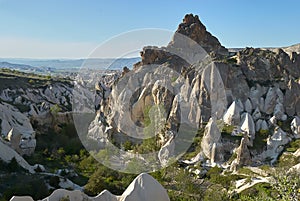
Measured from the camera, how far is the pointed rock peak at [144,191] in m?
11.2

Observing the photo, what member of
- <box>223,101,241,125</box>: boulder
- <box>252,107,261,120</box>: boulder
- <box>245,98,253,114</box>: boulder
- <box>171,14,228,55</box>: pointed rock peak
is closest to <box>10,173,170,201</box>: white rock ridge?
<box>223,101,241,125</box>: boulder

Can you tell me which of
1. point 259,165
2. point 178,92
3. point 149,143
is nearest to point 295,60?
point 178,92

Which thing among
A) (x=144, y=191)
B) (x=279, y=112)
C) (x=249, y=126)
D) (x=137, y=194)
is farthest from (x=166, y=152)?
(x=137, y=194)

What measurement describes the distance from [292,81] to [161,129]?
473 inches

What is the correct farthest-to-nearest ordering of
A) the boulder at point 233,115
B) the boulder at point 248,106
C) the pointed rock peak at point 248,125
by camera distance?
1. the boulder at point 248,106
2. the boulder at point 233,115
3. the pointed rock peak at point 248,125

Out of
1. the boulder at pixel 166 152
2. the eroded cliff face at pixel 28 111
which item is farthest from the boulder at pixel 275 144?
the eroded cliff face at pixel 28 111

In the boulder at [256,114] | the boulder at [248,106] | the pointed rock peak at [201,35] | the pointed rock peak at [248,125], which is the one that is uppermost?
the pointed rock peak at [201,35]

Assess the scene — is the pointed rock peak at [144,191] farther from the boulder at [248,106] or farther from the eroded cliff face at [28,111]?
the boulder at [248,106]

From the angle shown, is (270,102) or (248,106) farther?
(270,102)

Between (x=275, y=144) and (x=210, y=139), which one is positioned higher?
(x=210, y=139)

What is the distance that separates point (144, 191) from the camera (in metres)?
11.3

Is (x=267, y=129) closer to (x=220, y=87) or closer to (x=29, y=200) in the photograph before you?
(x=220, y=87)

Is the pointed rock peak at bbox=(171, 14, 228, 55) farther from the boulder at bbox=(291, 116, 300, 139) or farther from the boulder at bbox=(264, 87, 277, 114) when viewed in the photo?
the boulder at bbox=(291, 116, 300, 139)

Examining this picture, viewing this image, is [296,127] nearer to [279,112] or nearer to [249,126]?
[279,112]
